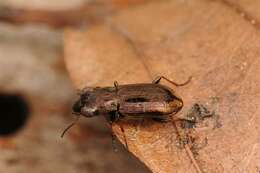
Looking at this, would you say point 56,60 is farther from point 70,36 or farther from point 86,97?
point 86,97

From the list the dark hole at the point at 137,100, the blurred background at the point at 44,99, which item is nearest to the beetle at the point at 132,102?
the dark hole at the point at 137,100

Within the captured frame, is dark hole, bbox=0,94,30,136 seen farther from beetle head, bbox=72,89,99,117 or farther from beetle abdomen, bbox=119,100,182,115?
beetle abdomen, bbox=119,100,182,115

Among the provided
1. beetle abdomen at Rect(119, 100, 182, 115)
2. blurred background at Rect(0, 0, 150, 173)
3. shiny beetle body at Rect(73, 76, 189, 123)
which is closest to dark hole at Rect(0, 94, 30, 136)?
blurred background at Rect(0, 0, 150, 173)

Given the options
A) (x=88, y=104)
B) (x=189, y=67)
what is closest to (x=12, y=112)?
(x=88, y=104)

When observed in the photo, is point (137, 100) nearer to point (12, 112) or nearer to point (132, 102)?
point (132, 102)

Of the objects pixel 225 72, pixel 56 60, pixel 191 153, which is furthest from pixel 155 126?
pixel 56 60

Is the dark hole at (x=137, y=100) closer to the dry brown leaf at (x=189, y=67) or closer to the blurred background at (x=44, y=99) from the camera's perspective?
the dry brown leaf at (x=189, y=67)
